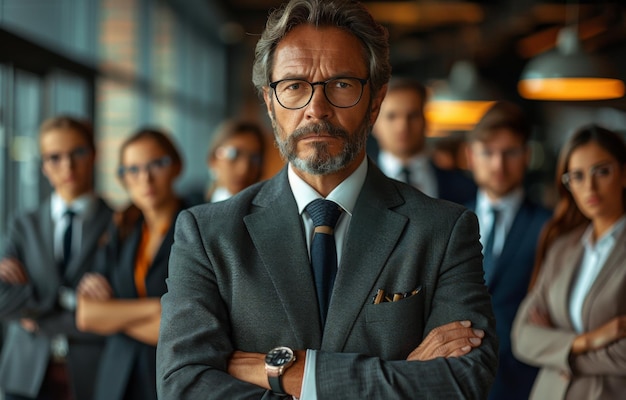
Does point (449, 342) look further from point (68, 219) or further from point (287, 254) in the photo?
point (68, 219)

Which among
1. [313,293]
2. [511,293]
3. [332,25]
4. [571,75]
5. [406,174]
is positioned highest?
[571,75]

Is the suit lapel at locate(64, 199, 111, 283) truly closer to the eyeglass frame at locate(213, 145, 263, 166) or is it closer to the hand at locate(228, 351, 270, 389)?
the eyeglass frame at locate(213, 145, 263, 166)

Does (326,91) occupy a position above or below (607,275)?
above

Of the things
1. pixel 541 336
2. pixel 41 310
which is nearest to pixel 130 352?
pixel 41 310

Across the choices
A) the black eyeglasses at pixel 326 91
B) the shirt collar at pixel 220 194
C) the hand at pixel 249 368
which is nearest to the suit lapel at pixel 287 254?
the hand at pixel 249 368

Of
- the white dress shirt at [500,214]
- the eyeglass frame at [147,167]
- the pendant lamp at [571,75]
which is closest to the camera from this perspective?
the eyeglass frame at [147,167]

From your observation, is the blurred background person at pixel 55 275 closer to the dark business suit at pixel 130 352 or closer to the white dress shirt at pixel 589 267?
the dark business suit at pixel 130 352

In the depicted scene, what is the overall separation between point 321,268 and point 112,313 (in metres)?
1.83

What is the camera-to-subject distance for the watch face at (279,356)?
202cm

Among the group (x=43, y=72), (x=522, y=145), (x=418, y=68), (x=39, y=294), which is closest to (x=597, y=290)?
(x=522, y=145)

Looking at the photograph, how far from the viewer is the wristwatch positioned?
6.59 ft

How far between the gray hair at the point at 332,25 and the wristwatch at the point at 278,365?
27.4 inches

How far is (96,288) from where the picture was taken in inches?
152

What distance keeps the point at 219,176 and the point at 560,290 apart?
6.35 feet
